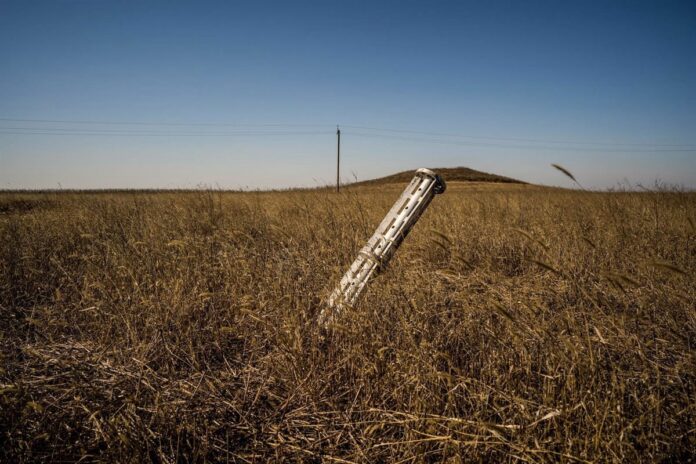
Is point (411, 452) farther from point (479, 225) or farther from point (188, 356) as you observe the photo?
point (479, 225)

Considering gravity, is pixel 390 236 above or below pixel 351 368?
above

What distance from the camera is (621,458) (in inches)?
33.2

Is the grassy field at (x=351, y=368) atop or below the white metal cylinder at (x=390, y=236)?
below

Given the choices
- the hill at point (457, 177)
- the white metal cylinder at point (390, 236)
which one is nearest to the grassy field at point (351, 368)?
the white metal cylinder at point (390, 236)

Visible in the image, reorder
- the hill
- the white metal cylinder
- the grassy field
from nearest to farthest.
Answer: the grassy field
the white metal cylinder
the hill

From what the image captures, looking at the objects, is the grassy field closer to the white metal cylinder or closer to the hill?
the white metal cylinder

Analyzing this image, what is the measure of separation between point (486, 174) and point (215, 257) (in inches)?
1552

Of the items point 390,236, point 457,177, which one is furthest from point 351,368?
point 457,177

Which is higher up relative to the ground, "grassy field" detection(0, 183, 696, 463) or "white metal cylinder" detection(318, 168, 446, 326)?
"white metal cylinder" detection(318, 168, 446, 326)

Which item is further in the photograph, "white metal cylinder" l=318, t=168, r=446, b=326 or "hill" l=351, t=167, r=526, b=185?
"hill" l=351, t=167, r=526, b=185

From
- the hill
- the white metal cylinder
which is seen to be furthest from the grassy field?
the hill

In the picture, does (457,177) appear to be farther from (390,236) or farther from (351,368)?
(351,368)

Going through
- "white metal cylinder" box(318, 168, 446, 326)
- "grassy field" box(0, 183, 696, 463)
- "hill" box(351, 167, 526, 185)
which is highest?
"hill" box(351, 167, 526, 185)

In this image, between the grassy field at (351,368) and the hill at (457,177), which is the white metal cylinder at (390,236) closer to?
the grassy field at (351,368)
